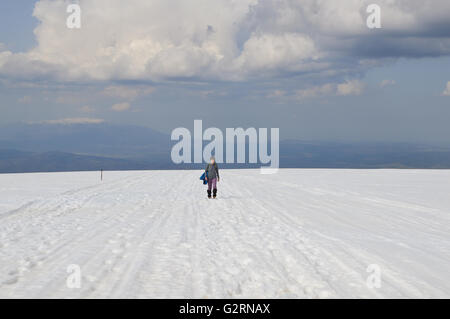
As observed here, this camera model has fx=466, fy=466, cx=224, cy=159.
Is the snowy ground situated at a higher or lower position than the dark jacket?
lower

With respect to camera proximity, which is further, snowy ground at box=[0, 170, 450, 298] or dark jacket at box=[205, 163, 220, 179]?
dark jacket at box=[205, 163, 220, 179]

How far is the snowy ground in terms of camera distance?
6594 millimetres

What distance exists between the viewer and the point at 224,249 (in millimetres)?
9227

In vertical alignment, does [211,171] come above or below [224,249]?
above

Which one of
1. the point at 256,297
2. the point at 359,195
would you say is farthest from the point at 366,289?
the point at 359,195

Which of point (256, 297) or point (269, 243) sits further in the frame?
point (269, 243)

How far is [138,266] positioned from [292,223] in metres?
6.07

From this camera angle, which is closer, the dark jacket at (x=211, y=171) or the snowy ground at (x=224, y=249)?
the snowy ground at (x=224, y=249)

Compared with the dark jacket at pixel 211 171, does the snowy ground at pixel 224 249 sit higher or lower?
lower

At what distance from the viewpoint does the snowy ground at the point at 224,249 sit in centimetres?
659

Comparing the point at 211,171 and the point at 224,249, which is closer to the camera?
the point at 224,249

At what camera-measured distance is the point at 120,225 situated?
1248 centimetres
